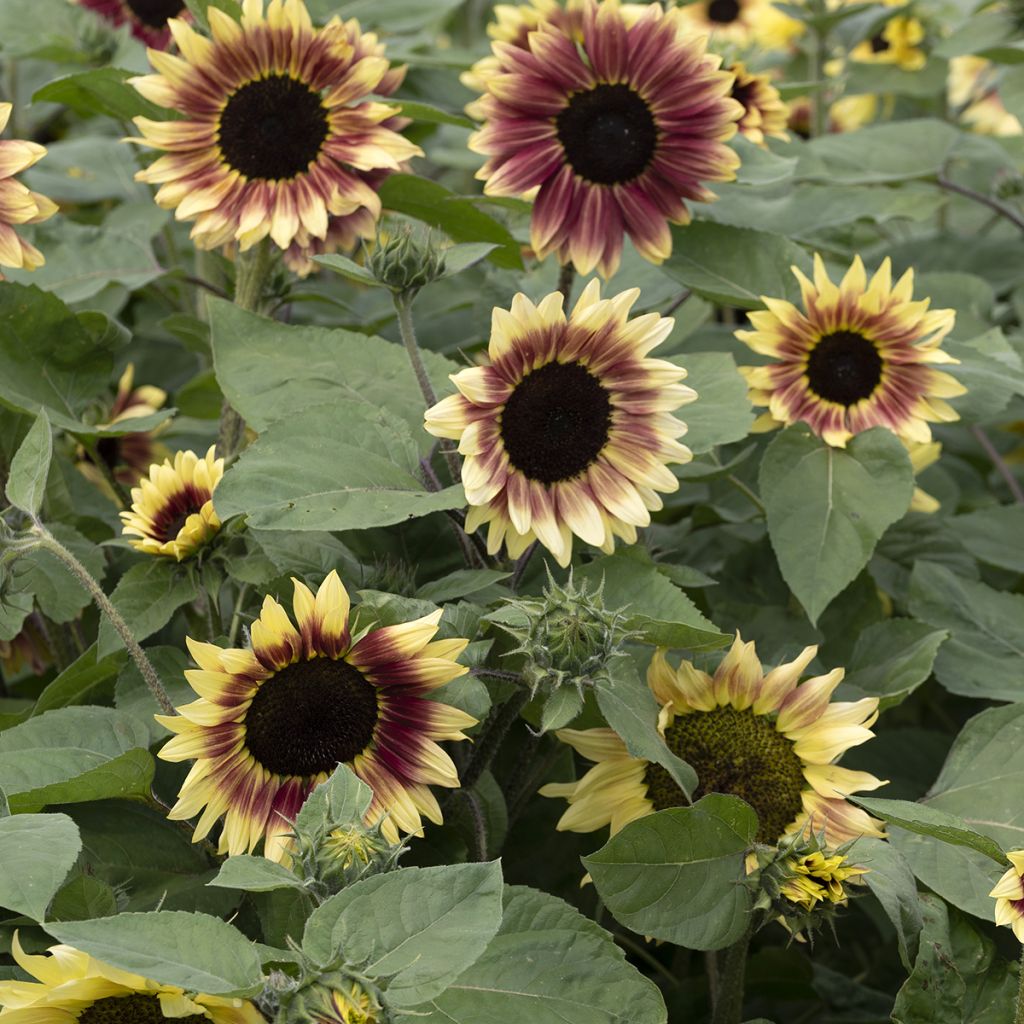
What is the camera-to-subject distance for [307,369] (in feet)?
2.93

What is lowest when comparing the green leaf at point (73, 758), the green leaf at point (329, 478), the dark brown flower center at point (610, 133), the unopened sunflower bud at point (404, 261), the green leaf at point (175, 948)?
the green leaf at point (175, 948)

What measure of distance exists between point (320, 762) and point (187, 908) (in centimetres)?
12

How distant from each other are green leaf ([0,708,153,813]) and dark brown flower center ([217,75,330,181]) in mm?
364

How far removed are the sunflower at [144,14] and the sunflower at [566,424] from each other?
70 cm

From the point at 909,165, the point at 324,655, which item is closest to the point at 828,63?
the point at 909,165

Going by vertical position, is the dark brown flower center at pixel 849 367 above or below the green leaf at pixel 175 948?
above

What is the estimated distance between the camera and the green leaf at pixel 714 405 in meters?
0.84

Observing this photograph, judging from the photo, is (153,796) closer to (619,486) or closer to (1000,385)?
(619,486)

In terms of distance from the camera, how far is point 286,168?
0.93 meters

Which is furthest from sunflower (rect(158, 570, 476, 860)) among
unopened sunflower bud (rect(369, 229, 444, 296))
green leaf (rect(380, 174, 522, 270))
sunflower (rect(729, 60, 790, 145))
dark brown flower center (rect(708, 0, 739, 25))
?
dark brown flower center (rect(708, 0, 739, 25))

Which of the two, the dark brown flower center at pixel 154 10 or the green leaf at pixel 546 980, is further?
the dark brown flower center at pixel 154 10

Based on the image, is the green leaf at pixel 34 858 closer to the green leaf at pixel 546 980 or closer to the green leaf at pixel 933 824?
the green leaf at pixel 546 980

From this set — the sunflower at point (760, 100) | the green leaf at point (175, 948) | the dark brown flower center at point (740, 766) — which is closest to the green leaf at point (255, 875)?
the green leaf at point (175, 948)

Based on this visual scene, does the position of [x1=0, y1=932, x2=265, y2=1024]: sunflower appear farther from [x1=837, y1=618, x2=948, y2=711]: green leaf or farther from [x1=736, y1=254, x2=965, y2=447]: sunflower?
[x1=736, y1=254, x2=965, y2=447]: sunflower
